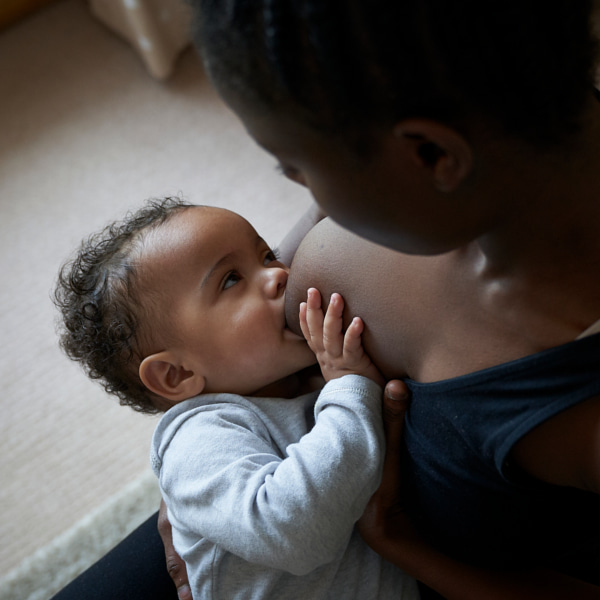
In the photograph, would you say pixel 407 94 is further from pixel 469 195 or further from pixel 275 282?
pixel 275 282

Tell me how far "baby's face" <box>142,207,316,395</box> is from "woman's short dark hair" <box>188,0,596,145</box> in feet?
1.58

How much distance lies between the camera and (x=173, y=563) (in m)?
0.99

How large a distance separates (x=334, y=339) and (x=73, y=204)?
1.39 m

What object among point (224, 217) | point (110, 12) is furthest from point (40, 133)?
point (224, 217)

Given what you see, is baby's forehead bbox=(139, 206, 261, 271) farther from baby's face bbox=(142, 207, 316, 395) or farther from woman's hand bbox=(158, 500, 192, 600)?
woman's hand bbox=(158, 500, 192, 600)

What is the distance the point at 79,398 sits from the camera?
1.64 meters

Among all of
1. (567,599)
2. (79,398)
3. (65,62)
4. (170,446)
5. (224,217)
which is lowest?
(567,599)

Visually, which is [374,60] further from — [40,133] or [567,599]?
[40,133]

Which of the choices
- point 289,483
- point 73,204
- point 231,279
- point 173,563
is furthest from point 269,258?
point 73,204

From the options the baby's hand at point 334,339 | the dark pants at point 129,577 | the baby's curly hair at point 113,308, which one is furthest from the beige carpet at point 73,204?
the baby's hand at point 334,339

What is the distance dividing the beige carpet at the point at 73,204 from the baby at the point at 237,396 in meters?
0.55

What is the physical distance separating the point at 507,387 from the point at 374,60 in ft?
1.06

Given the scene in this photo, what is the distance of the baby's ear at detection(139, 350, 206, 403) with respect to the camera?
938 mm

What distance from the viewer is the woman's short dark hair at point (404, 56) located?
0.43m
